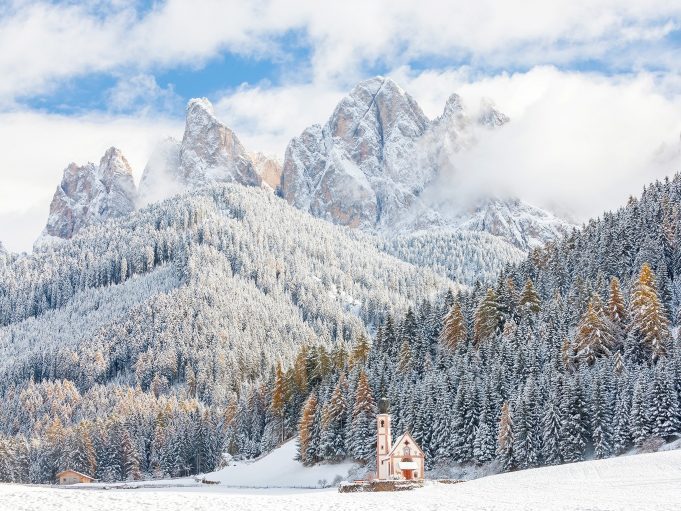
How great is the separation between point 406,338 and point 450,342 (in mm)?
8639

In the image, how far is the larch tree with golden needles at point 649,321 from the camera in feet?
247

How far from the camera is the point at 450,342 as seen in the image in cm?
9781

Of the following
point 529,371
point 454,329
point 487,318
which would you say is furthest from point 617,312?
point 454,329

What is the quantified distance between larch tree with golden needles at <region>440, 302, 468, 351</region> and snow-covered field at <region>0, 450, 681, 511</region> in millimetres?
50253

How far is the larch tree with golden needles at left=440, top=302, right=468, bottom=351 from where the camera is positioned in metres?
97.4

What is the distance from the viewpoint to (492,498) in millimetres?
40250

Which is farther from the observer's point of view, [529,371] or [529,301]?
[529,301]

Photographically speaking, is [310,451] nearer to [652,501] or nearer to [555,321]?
[555,321]

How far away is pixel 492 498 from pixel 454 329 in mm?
58447

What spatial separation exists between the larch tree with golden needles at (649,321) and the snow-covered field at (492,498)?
29962 mm

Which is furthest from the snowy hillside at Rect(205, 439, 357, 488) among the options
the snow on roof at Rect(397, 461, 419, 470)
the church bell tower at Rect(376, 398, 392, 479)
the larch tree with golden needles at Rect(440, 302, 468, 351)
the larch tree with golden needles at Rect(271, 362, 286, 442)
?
the larch tree with golden needles at Rect(440, 302, 468, 351)

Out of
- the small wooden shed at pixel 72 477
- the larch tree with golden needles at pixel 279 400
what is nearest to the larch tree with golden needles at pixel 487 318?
the larch tree with golden needles at pixel 279 400

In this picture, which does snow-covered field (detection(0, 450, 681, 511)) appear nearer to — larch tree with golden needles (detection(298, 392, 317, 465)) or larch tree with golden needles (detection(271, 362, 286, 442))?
larch tree with golden needles (detection(298, 392, 317, 465))

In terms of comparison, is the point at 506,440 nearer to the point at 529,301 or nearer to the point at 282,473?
the point at 529,301
